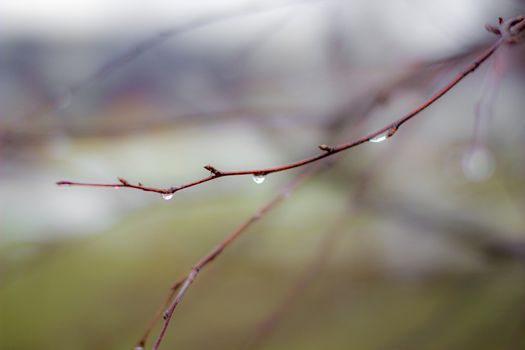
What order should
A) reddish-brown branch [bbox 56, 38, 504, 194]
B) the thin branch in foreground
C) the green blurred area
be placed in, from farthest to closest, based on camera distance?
the green blurred area
the thin branch in foreground
reddish-brown branch [bbox 56, 38, 504, 194]

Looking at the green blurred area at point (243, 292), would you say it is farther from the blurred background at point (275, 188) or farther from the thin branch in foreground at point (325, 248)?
the thin branch in foreground at point (325, 248)

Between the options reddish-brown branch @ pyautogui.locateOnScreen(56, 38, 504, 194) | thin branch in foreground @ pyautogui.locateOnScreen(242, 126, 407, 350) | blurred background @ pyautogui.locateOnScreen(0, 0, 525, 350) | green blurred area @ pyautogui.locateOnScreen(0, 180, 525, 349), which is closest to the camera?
reddish-brown branch @ pyautogui.locateOnScreen(56, 38, 504, 194)

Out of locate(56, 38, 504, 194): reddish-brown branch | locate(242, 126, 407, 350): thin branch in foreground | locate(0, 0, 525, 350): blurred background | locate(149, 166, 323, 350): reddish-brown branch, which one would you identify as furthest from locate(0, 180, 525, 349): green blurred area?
locate(56, 38, 504, 194): reddish-brown branch

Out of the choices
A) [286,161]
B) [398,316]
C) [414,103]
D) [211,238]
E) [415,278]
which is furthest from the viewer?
[211,238]

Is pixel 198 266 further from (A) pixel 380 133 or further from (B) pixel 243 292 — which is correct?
(B) pixel 243 292

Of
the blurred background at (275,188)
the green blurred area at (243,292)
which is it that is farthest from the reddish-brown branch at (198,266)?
the green blurred area at (243,292)

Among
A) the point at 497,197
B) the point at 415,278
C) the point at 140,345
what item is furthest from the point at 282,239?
the point at 140,345

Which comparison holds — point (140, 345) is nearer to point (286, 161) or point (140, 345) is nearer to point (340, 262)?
point (286, 161)

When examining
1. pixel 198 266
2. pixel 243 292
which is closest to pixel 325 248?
pixel 198 266

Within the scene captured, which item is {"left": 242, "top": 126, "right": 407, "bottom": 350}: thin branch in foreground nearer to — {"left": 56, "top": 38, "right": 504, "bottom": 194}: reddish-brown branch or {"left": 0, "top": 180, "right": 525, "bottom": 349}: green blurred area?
{"left": 0, "top": 180, "right": 525, "bottom": 349}: green blurred area

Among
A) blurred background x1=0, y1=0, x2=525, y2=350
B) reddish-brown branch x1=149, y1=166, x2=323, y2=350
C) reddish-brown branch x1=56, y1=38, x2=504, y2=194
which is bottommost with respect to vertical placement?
reddish-brown branch x1=149, y1=166, x2=323, y2=350
